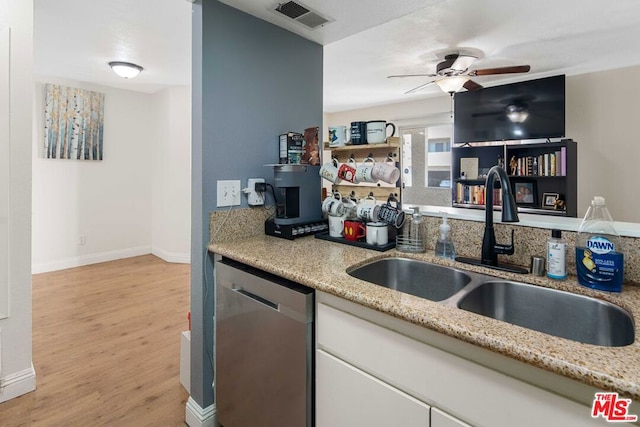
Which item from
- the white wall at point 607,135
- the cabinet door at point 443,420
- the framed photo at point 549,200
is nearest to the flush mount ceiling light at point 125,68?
the cabinet door at point 443,420

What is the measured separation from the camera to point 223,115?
63.5 inches

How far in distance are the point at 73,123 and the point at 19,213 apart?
9.72 ft

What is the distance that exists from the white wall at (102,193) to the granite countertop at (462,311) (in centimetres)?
377

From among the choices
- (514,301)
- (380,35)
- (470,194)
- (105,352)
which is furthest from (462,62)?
(105,352)

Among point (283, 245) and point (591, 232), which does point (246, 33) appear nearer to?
point (283, 245)

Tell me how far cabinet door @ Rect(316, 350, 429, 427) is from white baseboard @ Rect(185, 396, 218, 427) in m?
0.74

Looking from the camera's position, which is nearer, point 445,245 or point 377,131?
point 445,245

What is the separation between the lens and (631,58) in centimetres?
343

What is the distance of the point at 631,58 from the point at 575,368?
14.2 ft

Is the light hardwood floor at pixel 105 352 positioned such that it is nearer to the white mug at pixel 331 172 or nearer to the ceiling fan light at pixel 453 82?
the white mug at pixel 331 172

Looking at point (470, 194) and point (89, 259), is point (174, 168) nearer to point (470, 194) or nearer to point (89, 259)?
point (89, 259)

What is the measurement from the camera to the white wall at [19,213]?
5.88 ft

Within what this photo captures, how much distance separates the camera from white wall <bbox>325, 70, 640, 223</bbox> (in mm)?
3658

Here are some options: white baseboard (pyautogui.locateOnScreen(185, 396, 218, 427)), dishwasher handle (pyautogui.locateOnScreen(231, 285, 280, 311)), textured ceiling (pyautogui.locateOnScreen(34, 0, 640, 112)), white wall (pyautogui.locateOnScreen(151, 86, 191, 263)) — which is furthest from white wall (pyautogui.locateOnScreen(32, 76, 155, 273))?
dishwasher handle (pyautogui.locateOnScreen(231, 285, 280, 311))
